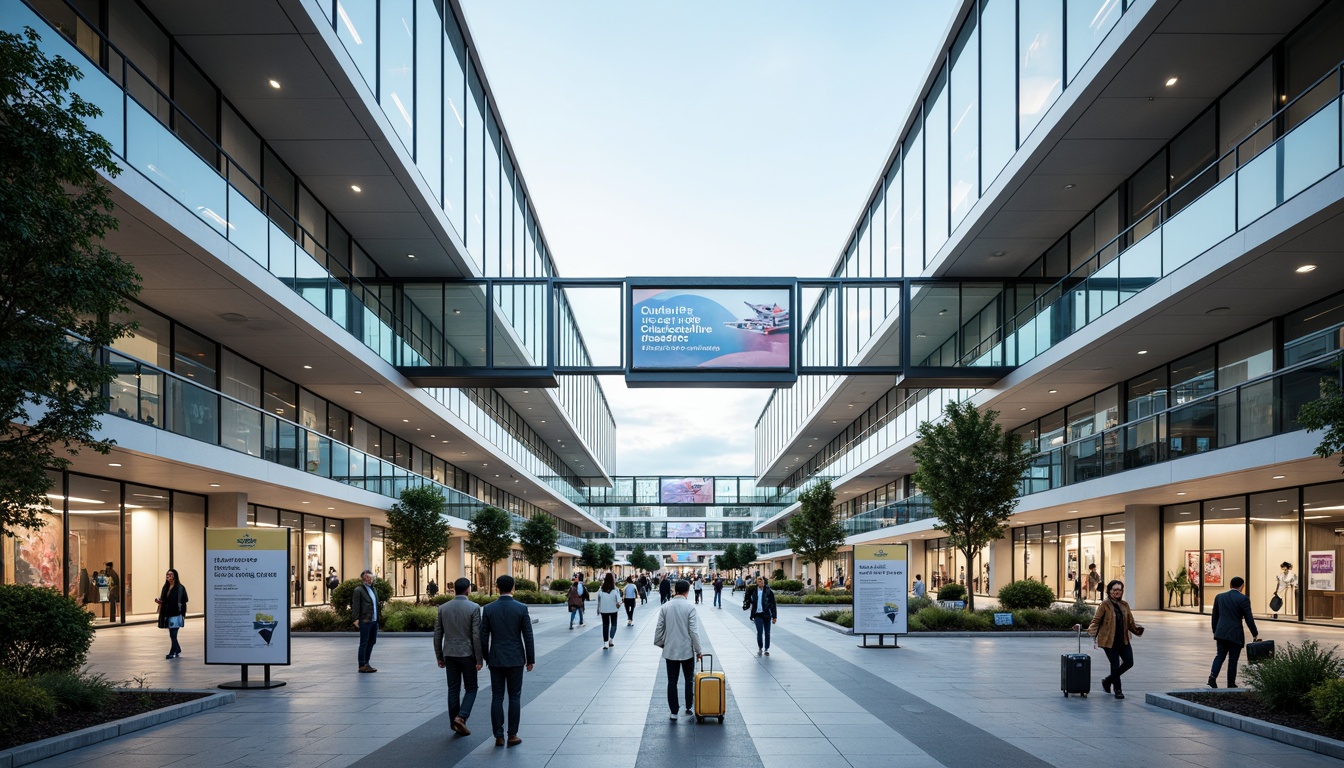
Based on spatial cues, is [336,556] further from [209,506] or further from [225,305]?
[225,305]

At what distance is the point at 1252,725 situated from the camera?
1064cm

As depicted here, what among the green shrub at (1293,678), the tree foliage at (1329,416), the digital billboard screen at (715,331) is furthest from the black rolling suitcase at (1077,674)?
the digital billboard screen at (715,331)

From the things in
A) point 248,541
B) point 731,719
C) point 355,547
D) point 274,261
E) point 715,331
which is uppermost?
point 274,261

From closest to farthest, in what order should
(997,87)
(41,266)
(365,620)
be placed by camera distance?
1. (41,266)
2. (365,620)
3. (997,87)

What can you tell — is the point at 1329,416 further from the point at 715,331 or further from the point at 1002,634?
the point at 715,331

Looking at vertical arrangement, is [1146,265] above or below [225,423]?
above

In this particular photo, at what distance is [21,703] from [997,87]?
79.1 feet

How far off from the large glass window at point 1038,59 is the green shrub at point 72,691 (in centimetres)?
2027

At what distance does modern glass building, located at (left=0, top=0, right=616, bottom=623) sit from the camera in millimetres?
17047

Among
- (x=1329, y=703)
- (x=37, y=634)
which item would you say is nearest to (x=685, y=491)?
(x=37, y=634)

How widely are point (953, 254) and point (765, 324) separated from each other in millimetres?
7867

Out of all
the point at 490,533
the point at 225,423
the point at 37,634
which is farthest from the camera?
the point at 490,533

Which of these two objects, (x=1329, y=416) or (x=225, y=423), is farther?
(x=225, y=423)

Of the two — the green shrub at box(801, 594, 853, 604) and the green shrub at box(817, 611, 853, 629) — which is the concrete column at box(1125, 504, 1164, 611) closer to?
the green shrub at box(817, 611, 853, 629)
